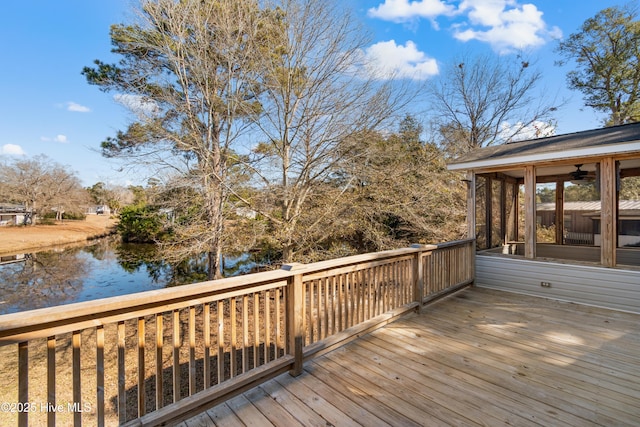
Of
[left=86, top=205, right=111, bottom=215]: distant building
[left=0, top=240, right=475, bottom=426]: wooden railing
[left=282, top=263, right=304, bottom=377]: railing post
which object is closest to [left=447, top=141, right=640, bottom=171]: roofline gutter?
[left=0, top=240, right=475, bottom=426]: wooden railing

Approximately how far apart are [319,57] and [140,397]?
22.8 ft

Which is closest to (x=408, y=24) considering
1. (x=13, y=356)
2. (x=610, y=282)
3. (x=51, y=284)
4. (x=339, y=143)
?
(x=339, y=143)

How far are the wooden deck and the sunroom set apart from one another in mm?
858

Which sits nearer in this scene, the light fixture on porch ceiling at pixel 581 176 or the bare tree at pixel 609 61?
the light fixture on porch ceiling at pixel 581 176

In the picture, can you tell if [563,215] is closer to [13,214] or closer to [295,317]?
[295,317]

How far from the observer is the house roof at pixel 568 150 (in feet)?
12.9

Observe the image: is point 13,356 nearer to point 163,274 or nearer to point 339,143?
point 163,274

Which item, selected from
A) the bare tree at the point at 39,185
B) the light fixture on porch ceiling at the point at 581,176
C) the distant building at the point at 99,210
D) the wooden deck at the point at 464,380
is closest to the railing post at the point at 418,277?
the wooden deck at the point at 464,380

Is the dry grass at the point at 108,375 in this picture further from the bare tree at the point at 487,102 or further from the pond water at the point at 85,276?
the bare tree at the point at 487,102

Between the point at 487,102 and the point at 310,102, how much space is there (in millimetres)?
10584

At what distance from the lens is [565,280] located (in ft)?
14.5

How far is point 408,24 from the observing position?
28.9 feet

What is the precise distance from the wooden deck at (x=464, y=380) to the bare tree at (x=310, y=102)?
4.34m

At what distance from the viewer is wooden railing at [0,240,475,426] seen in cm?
142
